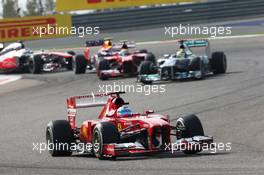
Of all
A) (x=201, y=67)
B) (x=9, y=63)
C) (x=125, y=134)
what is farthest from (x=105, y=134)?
(x=9, y=63)

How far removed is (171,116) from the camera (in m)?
16.5

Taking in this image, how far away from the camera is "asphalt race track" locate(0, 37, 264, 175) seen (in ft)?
34.9

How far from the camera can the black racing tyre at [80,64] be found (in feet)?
92.9

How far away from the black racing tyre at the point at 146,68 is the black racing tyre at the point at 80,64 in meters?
4.80

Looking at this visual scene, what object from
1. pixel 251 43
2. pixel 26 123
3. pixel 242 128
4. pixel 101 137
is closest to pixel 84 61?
pixel 251 43

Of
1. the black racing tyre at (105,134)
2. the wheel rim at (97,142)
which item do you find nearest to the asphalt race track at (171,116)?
the wheel rim at (97,142)

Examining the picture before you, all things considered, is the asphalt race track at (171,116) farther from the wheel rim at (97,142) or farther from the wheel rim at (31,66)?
the wheel rim at (31,66)

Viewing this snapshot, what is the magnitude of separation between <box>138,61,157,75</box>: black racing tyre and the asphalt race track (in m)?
0.92

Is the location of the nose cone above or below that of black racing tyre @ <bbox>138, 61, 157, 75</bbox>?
below

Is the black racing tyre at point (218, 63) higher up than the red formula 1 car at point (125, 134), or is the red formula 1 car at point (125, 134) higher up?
the red formula 1 car at point (125, 134)

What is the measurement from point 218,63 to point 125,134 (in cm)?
1287

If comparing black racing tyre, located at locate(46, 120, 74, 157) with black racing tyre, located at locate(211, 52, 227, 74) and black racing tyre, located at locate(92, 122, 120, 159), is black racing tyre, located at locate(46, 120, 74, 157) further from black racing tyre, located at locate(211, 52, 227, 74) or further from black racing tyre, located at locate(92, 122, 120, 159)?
black racing tyre, located at locate(211, 52, 227, 74)

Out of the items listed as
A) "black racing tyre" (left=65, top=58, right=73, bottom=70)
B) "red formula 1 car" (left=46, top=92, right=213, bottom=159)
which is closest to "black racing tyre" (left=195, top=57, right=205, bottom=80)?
"black racing tyre" (left=65, top=58, right=73, bottom=70)

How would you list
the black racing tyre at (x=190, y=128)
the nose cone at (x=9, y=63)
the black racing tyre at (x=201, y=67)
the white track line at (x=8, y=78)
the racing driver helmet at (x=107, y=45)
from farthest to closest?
1. the nose cone at (x=9, y=63)
2. the white track line at (x=8, y=78)
3. the racing driver helmet at (x=107, y=45)
4. the black racing tyre at (x=201, y=67)
5. the black racing tyre at (x=190, y=128)
